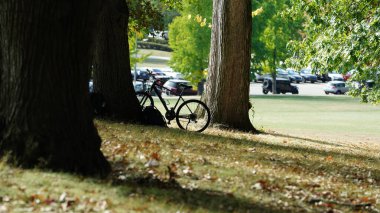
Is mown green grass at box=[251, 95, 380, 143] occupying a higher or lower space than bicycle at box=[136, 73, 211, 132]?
lower

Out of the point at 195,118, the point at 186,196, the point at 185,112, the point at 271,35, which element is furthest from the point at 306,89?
the point at 186,196

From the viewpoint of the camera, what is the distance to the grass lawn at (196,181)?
7871mm

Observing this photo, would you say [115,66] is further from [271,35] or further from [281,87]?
[281,87]

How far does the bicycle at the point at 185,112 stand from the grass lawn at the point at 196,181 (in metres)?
2.46

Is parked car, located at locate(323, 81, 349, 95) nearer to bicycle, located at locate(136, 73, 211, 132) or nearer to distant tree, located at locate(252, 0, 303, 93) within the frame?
distant tree, located at locate(252, 0, 303, 93)

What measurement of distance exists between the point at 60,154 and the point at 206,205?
5.35 feet

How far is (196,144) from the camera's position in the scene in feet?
46.1

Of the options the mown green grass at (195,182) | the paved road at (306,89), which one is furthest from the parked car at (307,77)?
the mown green grass at (195,182)

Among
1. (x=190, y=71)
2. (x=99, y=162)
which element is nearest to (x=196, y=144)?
(x=99, y=162)

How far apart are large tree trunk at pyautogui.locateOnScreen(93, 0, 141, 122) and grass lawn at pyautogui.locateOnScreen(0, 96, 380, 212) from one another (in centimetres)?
185

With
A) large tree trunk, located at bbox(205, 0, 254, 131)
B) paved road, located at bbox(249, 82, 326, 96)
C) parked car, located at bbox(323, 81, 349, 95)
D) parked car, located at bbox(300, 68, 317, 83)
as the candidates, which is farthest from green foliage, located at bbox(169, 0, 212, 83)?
large tree trunk, located at bbox(205, 0, 254, 131)

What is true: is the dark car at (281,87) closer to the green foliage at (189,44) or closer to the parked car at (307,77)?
the green foliage at (189,44)

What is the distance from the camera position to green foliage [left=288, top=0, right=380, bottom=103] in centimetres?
2486

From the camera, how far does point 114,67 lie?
18656mm
